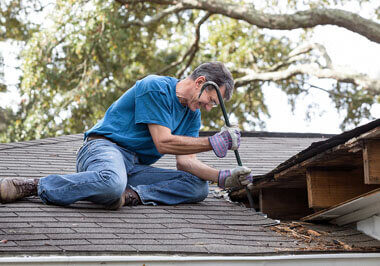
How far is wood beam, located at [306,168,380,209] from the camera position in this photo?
3.87 meters

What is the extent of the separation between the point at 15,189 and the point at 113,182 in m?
0.66

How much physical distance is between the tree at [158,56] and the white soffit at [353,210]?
856 cm

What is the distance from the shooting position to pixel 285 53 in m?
20.6

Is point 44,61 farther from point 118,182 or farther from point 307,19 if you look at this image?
point 118,182

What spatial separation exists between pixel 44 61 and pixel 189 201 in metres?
11.1

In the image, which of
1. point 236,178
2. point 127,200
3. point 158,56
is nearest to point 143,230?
point 127,200

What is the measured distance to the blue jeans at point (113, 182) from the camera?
3.81 m

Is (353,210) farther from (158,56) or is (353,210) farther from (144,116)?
(158,56)

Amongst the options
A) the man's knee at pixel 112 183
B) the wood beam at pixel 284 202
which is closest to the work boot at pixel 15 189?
the man's knee at pixel 112 183

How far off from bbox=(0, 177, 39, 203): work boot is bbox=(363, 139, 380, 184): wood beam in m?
2.19

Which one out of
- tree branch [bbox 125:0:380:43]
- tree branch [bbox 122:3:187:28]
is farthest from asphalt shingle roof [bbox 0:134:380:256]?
tree branch [bbox 122:3:187:28]

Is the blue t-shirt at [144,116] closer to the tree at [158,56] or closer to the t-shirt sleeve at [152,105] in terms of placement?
the t-shirt sleeve at [152,105]

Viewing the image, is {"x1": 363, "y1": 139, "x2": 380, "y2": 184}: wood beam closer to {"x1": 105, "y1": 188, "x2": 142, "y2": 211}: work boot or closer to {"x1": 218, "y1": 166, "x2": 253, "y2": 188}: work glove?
{"x1": 218, "y1": 166, "x2": 253, "y2": 188}: work glove

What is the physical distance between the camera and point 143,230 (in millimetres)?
3521
